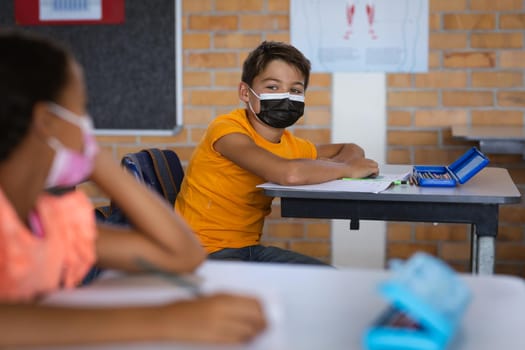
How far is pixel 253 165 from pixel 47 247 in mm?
1279

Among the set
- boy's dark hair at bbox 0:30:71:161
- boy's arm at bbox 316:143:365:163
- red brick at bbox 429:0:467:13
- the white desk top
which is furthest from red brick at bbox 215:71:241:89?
boy's dark hair at bbox 0:30:71:161

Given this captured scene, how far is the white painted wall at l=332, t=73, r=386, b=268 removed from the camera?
11.4ft

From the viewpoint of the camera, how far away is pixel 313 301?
3.37 feet

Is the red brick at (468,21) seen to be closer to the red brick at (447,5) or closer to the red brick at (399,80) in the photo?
the red brick at (447,5)

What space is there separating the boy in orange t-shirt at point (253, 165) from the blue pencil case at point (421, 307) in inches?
53.7

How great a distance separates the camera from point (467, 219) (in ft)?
6.70

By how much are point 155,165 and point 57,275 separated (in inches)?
49.2

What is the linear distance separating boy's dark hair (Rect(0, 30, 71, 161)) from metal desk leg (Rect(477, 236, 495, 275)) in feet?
4.52

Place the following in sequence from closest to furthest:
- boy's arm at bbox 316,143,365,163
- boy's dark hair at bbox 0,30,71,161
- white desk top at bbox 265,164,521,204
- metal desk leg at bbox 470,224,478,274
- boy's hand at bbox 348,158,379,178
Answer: boy's dark hair at bbox 0,30,71,161 < white desk top at bbox 265,164,521,204 < metal desk leg at bbox 470,224,478,274 < boy's hand at bbox 348,158,379,178 < boy's arm at bbox 316,143,365,163

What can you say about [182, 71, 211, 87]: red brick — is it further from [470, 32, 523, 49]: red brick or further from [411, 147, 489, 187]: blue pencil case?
[411, 147, 489, 187]: blue pencil case

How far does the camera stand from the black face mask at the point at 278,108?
255 cm

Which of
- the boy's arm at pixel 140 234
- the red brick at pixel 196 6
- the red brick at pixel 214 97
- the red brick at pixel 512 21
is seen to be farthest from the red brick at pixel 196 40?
the boy's arm at pixel 140 234

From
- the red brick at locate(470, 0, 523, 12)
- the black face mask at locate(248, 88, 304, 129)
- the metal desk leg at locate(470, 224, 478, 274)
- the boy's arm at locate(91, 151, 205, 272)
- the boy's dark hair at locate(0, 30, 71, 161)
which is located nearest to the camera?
the boy's dark hair at locate(0, 30, 71, 161)

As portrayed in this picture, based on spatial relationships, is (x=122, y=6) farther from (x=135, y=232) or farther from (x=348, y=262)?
(x=135, y=232)
